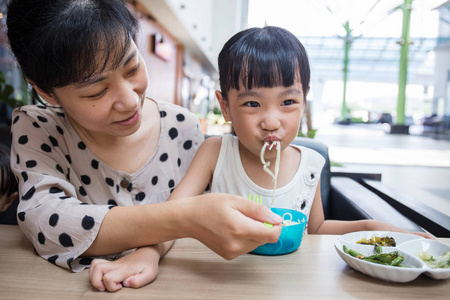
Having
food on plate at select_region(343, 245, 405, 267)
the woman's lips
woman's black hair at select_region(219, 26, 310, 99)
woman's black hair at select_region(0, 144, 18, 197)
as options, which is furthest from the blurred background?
food on plate at select_region(343, 245, 405, 267)

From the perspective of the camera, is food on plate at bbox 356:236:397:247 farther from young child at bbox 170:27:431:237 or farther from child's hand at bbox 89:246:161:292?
child's hand at bbox 89:246:161:292

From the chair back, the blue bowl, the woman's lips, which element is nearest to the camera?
the blue bowl

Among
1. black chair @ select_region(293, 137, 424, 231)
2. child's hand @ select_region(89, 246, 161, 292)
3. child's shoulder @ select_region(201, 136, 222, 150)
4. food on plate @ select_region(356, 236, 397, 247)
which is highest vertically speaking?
child's shoulder @ select_region(201, 136, 222, 150)

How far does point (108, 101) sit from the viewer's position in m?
0.88

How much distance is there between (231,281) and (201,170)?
52cm

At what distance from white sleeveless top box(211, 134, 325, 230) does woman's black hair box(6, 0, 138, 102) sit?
0.45m

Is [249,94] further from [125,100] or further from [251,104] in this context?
[125,100]

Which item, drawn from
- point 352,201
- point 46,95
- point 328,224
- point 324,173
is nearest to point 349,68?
point 324,173

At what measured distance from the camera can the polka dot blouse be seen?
27.9 inches

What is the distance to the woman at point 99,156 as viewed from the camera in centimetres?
60

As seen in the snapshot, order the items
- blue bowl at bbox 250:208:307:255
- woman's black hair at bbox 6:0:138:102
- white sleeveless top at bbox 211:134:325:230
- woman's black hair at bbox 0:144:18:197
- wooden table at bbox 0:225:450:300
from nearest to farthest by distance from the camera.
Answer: wooden table at bbox 0:225:450:300, blue bowl at bbox 250:208:307:255, woman's black hair at bbox 6:0:138:102, white sleeveless top at bbox 211:134:325:230, woman's black hair at bbox 0:144:18:197

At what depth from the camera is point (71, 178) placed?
1021 mm

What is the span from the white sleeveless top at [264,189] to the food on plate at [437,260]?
1.37 feet

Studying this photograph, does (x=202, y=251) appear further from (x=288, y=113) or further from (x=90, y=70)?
(x=90, y=70)
